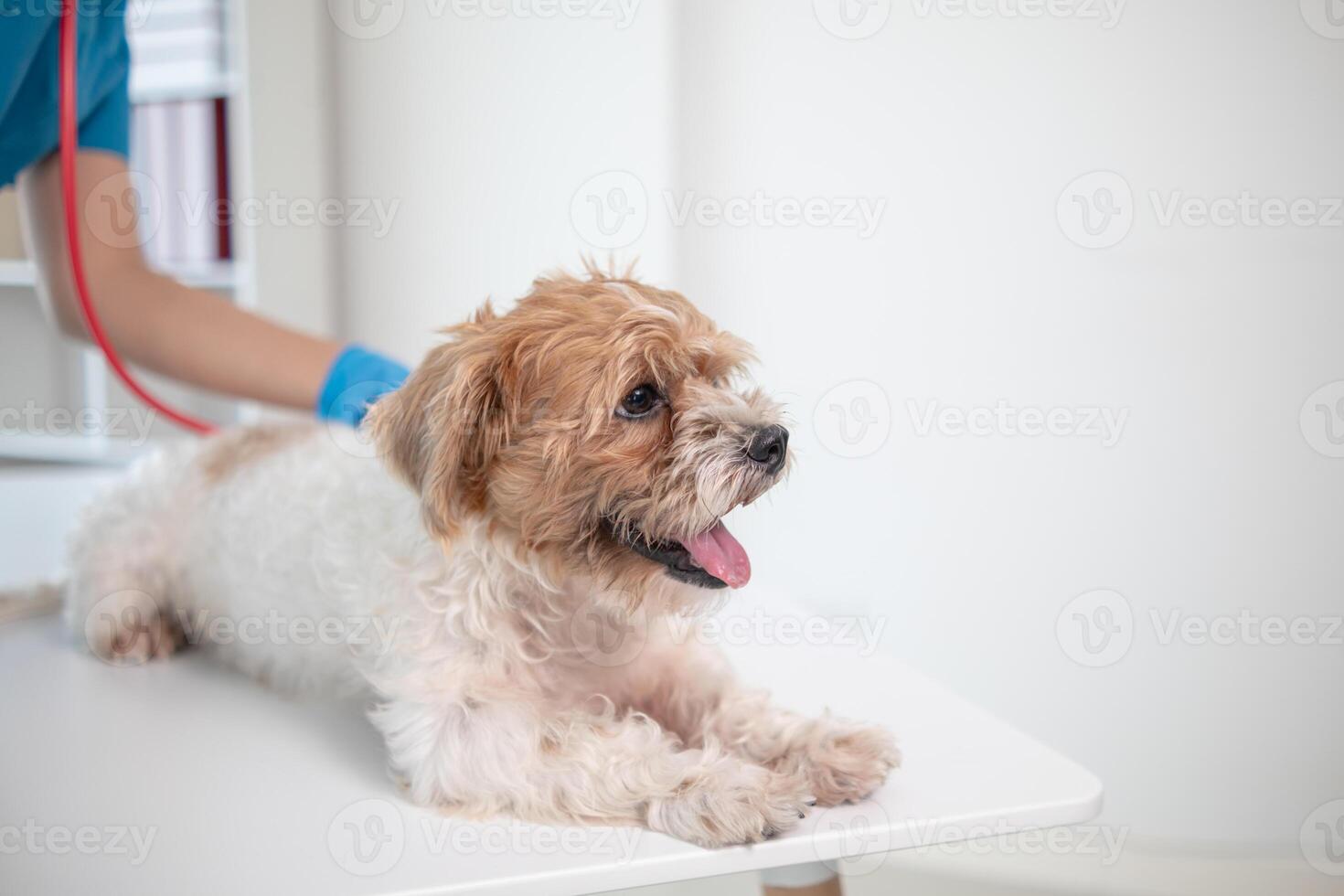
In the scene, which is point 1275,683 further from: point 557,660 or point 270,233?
point 270,233

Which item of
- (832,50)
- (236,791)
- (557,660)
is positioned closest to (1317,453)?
(832,50)

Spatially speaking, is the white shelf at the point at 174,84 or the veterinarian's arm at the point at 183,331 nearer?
the veterinarian's arm at the point at 183,331

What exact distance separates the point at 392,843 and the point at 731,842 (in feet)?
1.08

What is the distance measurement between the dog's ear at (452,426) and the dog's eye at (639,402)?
0.13 metres

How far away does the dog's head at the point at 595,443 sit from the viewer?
114cm

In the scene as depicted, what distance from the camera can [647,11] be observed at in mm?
2713
